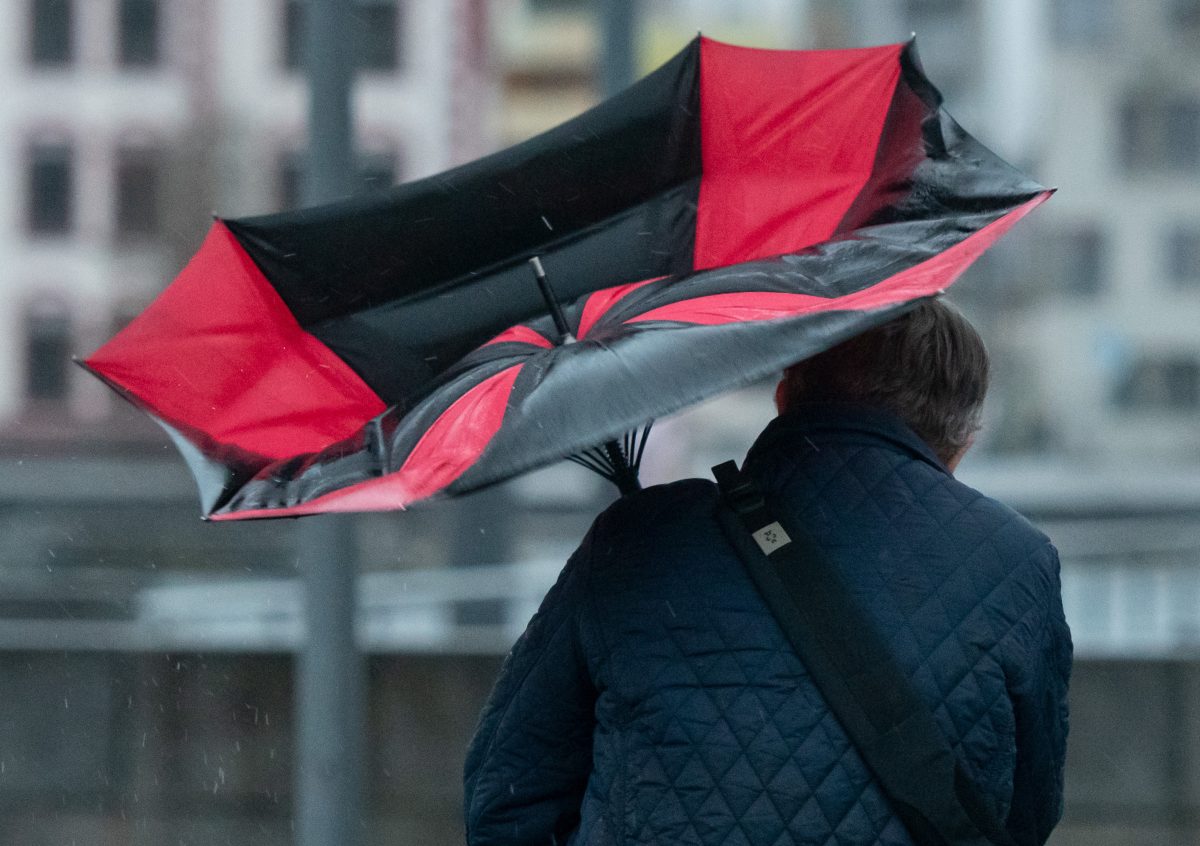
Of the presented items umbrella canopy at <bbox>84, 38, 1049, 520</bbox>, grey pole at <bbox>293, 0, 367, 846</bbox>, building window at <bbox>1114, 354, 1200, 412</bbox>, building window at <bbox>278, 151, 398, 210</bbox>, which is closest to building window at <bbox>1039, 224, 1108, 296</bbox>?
building window at <bbox>1114, 354, 1200, 412</bbox>

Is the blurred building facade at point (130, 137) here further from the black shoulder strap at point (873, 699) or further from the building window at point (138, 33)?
the black shoulder strap at point (873, 699)

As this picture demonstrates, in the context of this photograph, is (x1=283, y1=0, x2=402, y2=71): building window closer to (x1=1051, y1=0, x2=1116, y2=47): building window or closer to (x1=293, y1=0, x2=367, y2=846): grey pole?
(x1=1051, y1=0, x2=1116, y2=47): building window

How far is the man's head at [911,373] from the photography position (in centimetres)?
191

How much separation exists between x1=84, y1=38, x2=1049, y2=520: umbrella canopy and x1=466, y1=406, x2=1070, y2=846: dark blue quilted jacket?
0.24 metres

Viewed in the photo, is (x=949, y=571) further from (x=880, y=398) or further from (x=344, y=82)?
(x=344, y=82)

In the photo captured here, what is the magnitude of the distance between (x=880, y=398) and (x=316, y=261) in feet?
2.80

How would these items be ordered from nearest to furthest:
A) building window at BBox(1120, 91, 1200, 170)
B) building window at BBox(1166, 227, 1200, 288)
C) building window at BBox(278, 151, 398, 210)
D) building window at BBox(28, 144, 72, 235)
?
1. building window at BBox(1120, 91, 1200, 170)
2. building window at BBox(1166, 227, 1200, 288)
3. building window at BBox(278, 151, 398, 210)
4. building window at BBox(28, 144, 72, 235)

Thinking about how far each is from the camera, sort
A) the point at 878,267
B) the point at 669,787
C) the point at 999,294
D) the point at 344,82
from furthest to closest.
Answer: the point at 999,294
the point at 344,82
the point at 878,267
the point at 669,787

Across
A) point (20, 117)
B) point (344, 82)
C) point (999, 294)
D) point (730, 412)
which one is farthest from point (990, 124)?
point (20, 117)

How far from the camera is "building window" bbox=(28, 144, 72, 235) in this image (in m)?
31.8

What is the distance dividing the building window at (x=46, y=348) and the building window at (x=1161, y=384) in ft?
65.5

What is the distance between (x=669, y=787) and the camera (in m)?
1.70

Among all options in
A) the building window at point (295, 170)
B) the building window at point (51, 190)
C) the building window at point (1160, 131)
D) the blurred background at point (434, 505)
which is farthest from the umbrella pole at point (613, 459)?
the building window at point (51, 190)

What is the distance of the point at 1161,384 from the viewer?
22062mm
